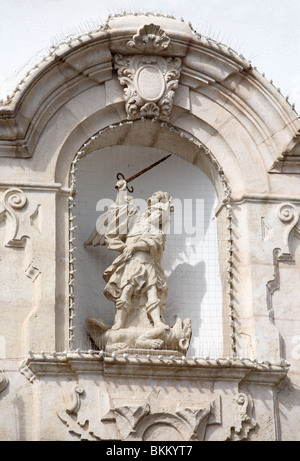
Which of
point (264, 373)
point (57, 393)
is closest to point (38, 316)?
point (57, 393)

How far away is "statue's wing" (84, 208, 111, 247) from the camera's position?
14281 millimetres

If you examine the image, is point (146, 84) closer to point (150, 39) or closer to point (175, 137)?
point (150, 39)

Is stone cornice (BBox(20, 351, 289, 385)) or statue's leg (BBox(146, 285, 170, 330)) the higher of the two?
statue's leg (BBox(146, 285, 170, 330))

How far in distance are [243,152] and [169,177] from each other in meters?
0.86

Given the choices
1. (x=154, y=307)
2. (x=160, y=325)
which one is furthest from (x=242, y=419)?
(x=154, y=307)

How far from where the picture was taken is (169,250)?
1480cm

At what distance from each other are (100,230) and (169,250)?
81 centimetres

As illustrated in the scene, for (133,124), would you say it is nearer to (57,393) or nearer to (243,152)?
(243,152)

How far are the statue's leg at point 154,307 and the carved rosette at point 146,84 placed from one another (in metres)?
1.57

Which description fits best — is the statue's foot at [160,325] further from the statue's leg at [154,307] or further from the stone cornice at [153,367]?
the stone cornice at [153,367]

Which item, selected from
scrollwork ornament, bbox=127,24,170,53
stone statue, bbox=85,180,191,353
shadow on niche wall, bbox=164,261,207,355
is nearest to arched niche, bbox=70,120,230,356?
shadow on niche wall, bbox=164,261,207,355

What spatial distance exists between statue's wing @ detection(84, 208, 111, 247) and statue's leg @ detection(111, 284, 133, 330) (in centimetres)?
58

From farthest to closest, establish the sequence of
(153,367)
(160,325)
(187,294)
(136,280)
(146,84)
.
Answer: (187,294) → (146,84) → (136,280) → (160,325) → (153,367)

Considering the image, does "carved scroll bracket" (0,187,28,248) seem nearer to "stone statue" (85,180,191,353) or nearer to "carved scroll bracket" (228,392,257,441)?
"stone statue" (85,180,191,353)
